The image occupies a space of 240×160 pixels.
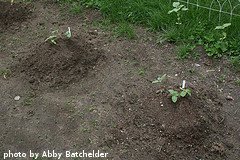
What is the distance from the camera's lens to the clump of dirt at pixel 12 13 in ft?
16.0

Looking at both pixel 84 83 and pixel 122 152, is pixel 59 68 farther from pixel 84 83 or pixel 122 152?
pixel 122 152

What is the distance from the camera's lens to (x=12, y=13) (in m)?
4.97

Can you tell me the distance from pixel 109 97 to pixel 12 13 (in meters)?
1.88

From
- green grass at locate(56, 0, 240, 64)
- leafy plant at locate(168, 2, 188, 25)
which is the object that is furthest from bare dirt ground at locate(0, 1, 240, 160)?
leafy plant at locate(168, 2, 188, 25)

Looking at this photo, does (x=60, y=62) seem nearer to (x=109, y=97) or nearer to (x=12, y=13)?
(x=109, y=97)

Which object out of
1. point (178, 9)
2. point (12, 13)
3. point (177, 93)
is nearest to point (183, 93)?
point (177, 93)

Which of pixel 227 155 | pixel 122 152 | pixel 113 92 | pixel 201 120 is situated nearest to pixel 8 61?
pixel 113 92

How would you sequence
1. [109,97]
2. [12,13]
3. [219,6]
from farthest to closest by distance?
[12,13]
[219,6]
[109,97]

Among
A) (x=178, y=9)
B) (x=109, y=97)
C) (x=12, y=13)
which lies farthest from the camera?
(x=12, y=13)

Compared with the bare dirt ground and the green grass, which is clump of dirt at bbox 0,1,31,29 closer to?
the bare dirt ground

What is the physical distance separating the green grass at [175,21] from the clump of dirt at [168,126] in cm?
94

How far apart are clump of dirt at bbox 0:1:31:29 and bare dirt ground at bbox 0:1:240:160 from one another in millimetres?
20

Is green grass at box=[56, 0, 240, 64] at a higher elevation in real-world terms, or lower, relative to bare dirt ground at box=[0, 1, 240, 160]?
higher

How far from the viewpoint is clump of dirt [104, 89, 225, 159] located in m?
3.42
